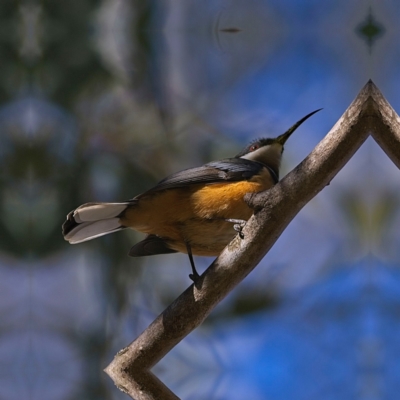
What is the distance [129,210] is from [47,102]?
1592 mm

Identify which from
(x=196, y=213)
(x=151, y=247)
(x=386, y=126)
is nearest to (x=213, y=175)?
(x=196, y=213)

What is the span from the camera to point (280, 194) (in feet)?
7.02

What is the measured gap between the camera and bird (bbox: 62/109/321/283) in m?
2.77

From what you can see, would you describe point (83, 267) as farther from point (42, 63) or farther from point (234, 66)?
point (234, 66)

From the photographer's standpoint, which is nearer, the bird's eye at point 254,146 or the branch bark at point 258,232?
the branch bark at point 258,232

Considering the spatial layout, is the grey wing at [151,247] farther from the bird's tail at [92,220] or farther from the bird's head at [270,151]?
the bird's head at [270,151]

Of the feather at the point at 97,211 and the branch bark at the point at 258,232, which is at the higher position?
the feather at the point at 97,211

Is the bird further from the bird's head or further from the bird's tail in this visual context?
the bird's head

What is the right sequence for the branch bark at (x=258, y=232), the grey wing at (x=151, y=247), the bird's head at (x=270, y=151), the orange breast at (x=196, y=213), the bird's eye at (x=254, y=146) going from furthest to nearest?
the bird's eye at (x=254, y=146)
the bird's head at (x=270, y=151)
the grey wing at (x=151, y=247)
the orange breast at (x=196, y=213)
the branch bark at (x=258, y=232)

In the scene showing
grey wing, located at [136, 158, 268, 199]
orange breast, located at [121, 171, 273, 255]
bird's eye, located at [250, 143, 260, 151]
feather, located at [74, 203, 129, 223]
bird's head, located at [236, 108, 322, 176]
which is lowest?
orange breast, located at [121, 171, 273, 255]

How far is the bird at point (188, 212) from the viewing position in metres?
2.77

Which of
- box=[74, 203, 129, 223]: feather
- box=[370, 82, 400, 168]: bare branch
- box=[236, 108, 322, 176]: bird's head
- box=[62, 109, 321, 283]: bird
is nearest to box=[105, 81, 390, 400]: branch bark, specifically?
box=[370, 82, 400, 168]: bare branch

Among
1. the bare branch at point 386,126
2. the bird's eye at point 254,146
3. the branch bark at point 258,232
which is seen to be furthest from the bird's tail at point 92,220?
the bare branch at point 386,126

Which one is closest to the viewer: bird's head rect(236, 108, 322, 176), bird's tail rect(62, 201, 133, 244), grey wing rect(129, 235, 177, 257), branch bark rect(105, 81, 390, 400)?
branch bark rect(105, 81, 390, 400)
